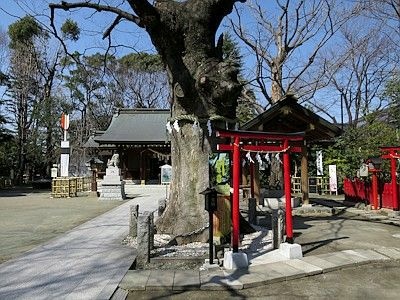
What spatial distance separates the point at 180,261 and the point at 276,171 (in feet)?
55.8

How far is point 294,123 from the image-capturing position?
1642 centimetres

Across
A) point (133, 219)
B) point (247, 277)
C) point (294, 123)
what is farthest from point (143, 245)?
point (294, 123)

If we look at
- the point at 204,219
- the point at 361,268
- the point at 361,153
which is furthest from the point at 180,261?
the point at 361,153

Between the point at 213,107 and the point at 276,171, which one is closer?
the point at 213,107

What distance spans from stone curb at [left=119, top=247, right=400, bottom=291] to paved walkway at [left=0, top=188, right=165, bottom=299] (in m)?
0.41

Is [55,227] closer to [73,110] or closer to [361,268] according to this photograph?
[361,268]

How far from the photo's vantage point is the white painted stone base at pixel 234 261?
6574 millimetres

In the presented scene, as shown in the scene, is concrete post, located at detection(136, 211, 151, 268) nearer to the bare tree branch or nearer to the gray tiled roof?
the bare tree branch

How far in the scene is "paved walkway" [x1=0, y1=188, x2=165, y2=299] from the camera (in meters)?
5.47

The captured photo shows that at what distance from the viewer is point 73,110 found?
146ft

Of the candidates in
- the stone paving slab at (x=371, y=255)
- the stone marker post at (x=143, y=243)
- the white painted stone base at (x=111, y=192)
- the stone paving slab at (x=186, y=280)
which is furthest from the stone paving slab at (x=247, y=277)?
the white painted stone base at (x=111, y=192)

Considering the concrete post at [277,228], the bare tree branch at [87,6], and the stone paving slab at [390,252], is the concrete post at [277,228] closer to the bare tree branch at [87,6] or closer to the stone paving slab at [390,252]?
the stone paving slab at [390,252]

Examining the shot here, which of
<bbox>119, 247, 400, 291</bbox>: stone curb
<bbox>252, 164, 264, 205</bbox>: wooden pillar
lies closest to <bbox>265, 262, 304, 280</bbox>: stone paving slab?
<bbox>119, 247, 400, 291</bbox>: stone curb

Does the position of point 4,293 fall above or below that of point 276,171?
below
